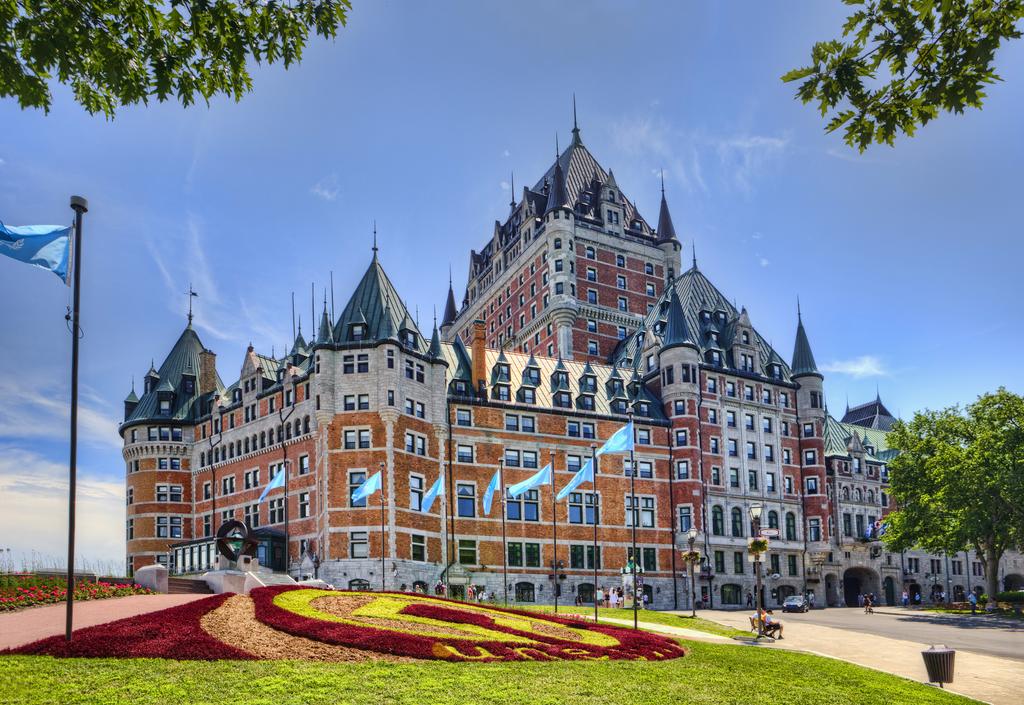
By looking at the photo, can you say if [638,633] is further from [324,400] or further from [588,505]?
[588,505]

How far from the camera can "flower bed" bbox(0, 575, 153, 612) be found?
3572 cm

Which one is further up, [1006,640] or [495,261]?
[495,261]

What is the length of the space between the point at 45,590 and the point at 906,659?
34.6 metres

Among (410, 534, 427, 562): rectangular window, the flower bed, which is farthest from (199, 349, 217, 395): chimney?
the flower bed

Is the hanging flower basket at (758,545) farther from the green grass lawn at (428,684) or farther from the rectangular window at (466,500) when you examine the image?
the rectangular window at (466,500)

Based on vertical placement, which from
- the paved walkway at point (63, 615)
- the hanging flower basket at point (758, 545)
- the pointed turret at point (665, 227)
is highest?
the pointed turret at point (665, 227)

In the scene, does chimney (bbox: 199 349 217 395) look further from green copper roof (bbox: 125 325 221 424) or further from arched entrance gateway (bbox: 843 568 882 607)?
arched entrance gateway (bbox: 843 568 882 607)

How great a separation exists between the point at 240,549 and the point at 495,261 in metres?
80.2

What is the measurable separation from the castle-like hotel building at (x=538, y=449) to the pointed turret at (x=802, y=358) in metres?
0.21

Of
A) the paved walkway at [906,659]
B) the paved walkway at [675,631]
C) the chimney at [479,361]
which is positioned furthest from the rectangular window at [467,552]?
the paved walkway at [906,659]

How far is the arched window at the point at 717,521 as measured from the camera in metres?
81.4

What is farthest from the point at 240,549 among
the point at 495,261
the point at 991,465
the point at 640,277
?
the point at 495,261

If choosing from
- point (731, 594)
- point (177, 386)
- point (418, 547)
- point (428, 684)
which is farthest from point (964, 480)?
point (177, 386)

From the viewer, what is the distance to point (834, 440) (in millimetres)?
103188
